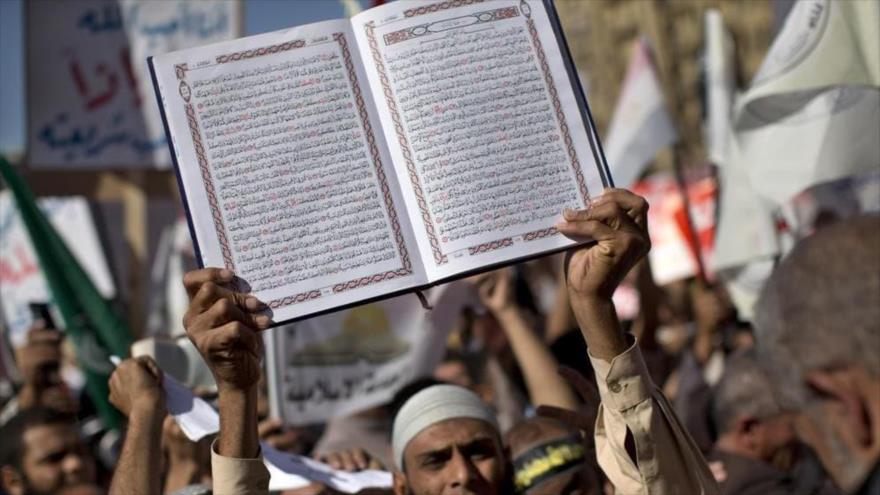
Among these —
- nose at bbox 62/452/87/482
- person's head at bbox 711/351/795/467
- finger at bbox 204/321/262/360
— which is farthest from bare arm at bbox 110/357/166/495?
nose at bbox 62/452/87/482

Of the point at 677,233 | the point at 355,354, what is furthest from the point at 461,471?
the point at 677,233

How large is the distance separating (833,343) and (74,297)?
3901mm

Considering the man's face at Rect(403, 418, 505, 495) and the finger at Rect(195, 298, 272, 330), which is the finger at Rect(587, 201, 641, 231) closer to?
the finger at Rect(195, 298, 272, 330)

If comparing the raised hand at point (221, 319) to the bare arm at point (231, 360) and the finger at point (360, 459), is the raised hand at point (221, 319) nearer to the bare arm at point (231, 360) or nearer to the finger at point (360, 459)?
the bare arm at point (231, 360)

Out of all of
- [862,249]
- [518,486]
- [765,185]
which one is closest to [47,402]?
[518,486]

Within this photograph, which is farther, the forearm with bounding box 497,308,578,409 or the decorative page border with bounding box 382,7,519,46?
the forearm with bounding box 497,308,578,409

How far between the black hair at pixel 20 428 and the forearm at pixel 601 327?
3.19 m

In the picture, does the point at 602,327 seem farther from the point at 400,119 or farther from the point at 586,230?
the point at 400,119

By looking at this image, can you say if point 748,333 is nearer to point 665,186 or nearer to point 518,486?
point 518,486

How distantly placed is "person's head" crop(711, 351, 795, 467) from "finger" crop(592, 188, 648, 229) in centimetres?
152

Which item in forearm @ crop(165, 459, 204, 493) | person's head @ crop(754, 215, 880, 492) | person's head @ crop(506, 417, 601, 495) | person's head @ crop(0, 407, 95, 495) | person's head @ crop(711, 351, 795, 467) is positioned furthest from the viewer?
person's head @ crop(0, 407, 95, 495)

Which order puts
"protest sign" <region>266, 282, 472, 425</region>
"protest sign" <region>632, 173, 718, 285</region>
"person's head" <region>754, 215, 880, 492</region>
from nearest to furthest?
"person's head" <region>754, 215, 880, 492</region> < "protest sign" <region>266, 282, 472, 425</region> < "protest sign" <region>632, 173, 718, 285</region>

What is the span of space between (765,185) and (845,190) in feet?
1.05

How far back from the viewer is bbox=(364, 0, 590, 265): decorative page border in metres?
2.82
